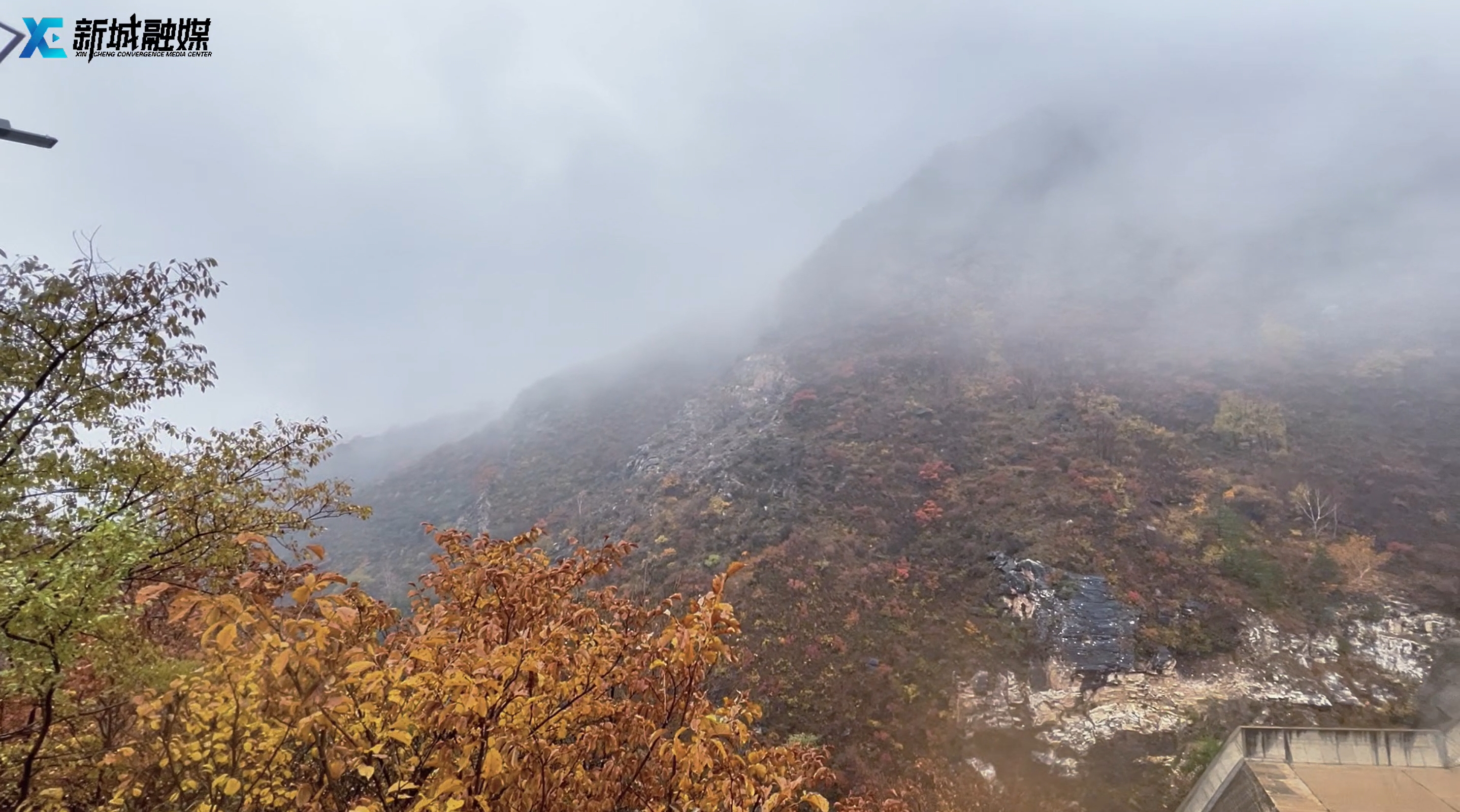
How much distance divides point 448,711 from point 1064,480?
22287 mm

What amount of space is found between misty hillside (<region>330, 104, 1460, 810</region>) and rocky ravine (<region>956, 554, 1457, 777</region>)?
2.6 inches

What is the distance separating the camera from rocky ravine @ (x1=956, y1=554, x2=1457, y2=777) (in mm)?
12047

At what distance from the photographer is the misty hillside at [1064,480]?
514 inches

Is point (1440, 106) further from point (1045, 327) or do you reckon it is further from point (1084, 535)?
point (1084, 535)

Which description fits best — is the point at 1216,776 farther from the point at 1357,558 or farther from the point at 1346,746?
the point at 1357,558

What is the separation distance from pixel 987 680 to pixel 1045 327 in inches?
1148

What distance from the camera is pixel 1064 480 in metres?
20.7

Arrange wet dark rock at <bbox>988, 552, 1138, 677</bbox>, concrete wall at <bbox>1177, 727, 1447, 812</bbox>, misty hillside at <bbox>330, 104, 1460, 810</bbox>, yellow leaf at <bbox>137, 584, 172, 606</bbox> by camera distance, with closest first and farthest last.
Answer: yellow leaf at <bbox>137, 584, 172, 606</bbox> → concrete wall at <bbox>1177, 727, 1447, 812</bbox> → misty hillside at <bbox>330, 104, 1460, 810</bbox> → wet dark rock at <bbox>988, 552, 1138, 677</bbox>

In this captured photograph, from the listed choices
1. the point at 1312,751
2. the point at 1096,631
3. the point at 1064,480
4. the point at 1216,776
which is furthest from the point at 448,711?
the point at 1064,480

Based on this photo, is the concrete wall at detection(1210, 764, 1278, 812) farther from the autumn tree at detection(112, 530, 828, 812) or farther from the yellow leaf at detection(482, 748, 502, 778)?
the yellow leaf at detection(482, 748, 502, 778)

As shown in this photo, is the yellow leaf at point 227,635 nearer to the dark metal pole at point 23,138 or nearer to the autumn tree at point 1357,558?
the dark metal pole at point 23,138

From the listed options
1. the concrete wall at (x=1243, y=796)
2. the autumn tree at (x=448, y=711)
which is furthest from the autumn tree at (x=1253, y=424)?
the autumn tree at (x=448, y=711)

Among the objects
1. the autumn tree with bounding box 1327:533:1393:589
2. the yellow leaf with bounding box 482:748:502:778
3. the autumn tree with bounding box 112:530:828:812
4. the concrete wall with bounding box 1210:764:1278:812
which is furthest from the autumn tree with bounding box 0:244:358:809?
the autumn tree with bounding box 1327:533:1393:589

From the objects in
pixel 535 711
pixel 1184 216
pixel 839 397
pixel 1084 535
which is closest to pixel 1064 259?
pixel 1184 216
